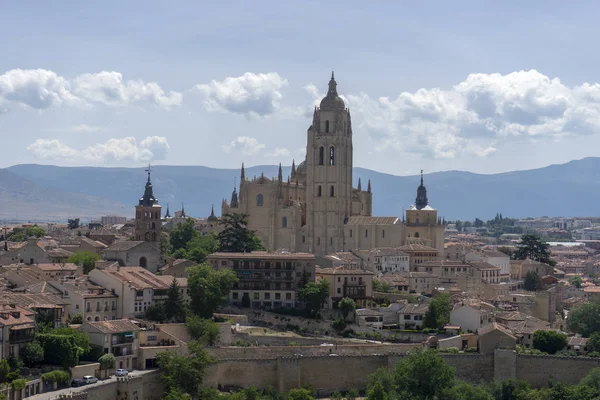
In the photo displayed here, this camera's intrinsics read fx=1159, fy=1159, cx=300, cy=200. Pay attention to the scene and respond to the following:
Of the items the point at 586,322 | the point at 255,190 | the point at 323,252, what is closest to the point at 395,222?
the point at 323,252

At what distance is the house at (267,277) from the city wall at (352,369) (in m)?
11.7

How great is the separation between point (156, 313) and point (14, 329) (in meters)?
13.6

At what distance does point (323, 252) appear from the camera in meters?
104

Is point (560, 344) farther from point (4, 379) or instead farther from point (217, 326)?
point (4, 379)

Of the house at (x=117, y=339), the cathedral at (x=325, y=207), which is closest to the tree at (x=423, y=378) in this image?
the house at (x=117, y=339)

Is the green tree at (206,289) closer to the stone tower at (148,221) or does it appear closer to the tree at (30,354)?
the stone tower at (148,221)

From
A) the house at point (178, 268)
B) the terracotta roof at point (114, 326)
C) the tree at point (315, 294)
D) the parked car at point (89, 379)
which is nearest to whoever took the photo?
the parked car at point (89, 379)

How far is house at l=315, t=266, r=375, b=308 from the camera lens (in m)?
74.9

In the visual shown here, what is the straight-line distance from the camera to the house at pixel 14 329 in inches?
1998

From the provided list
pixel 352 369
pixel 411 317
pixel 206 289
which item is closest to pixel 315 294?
pixel 411 317

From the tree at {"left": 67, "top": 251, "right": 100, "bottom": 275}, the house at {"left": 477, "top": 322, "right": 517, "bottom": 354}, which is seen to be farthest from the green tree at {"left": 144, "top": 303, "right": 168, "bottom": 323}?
the house at {"left": 477, "top": 322, "right": 517, "bottom": 354}

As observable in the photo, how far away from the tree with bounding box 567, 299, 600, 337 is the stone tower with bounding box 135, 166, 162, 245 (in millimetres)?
29701

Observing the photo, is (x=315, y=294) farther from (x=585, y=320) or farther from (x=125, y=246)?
(x=585, y=320)

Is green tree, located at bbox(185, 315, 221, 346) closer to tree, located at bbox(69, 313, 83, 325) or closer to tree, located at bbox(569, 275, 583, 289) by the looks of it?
tree, located at bbox(69, 313, 83, 325)
